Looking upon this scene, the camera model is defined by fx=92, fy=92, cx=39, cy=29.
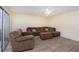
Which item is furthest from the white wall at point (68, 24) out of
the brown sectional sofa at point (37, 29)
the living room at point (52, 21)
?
the brown sectional sofa at point (37, 29)

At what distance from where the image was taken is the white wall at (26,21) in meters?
4.43

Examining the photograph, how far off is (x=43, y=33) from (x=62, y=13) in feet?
4.70

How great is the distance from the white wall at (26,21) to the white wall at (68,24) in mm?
496

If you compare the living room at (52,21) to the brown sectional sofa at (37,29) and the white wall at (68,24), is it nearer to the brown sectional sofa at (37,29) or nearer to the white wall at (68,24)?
the white wall at (68,24)

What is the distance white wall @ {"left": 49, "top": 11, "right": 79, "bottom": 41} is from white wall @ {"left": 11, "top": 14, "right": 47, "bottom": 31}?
50cm

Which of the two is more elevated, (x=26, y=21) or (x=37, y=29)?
(x=26, y=21)

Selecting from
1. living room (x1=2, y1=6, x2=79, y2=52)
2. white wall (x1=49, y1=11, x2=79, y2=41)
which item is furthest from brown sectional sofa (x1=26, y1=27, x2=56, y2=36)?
white wall (x1=49, y1=11, x2=79, y2=41)

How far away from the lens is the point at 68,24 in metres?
4.92

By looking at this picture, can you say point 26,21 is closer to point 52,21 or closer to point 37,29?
point 37,29

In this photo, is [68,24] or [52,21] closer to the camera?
[52,21]

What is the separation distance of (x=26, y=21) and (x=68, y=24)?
7.29 feet

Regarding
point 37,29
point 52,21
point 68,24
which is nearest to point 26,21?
point 37,29
